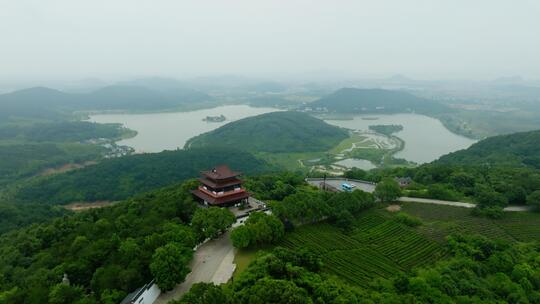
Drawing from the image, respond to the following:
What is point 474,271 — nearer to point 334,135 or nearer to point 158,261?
point 158,261

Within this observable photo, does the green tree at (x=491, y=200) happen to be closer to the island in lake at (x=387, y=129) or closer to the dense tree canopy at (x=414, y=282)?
the dense tree canopy at (x=414, y=282)

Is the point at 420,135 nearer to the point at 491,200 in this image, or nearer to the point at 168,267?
the point at 491,200

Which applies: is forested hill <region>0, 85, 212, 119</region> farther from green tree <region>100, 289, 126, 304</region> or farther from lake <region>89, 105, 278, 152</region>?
green tree <region>100, 289, 126, 304</region>

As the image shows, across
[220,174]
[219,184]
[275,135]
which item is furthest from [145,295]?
[275,135]

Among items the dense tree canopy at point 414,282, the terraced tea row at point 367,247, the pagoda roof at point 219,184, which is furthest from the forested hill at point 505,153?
the pagoda roof at point 219,184

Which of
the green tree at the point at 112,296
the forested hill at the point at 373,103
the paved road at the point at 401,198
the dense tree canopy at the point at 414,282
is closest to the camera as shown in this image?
the dense tree canopy at the point at 414,282

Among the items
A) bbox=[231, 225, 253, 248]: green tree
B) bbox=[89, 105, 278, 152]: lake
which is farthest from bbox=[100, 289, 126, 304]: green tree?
bbox=[89, 105, 278, 152]: lake

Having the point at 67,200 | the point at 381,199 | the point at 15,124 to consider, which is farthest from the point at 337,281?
the point at 15,124
